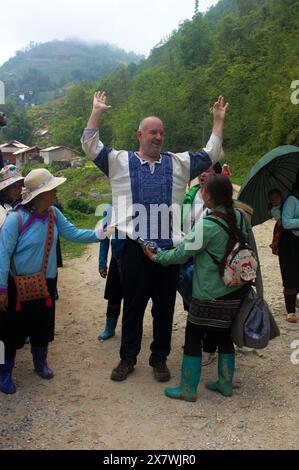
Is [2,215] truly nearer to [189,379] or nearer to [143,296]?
[143,296]

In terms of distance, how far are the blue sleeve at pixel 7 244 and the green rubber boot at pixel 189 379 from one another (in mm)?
1473

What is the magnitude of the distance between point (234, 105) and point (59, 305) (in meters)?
29.6

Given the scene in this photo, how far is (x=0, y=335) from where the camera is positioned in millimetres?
3604

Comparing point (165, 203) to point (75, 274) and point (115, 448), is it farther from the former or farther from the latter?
point (75, 274)

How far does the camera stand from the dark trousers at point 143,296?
361cm

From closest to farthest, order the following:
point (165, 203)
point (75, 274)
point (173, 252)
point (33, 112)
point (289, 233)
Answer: point (173, 252)
point (165, 203)
point (289, 233)
point (75, 274)
point (33, 112)

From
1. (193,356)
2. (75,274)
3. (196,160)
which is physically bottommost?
(75,274)

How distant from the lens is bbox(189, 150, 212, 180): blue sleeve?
12.0 ft

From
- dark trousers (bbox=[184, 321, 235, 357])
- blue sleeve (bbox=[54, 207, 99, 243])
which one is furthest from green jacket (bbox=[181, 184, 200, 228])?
dark trousers (bbox=[184, 321, 235, 357])

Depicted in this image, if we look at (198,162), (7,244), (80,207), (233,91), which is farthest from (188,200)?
(233,91)

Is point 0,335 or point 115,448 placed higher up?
point 0,335

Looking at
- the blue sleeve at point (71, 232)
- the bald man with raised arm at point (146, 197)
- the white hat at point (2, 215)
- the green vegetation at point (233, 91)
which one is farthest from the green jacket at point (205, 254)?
the green vegetation at point (233, 91)

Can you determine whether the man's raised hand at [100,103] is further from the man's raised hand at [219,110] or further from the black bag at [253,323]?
the black bag at [253,323]

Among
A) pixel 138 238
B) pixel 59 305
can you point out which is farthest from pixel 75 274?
pixel 138 238
